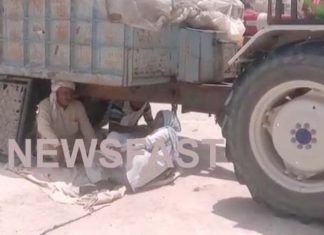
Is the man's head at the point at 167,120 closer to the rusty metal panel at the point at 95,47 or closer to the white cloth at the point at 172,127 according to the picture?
the white cloth at the point at 172,127

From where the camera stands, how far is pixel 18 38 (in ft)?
17.6

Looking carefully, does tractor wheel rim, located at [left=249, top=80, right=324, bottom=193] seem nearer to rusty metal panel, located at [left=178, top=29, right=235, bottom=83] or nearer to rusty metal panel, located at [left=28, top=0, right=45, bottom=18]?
rusty metal panel, located at [left=178, top=29, right=235, bottom=83]

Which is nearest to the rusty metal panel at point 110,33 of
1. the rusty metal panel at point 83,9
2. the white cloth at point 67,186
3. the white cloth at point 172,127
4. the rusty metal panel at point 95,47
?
the rusty metal panel at point 95,47

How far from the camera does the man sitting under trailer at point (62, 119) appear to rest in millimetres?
5336

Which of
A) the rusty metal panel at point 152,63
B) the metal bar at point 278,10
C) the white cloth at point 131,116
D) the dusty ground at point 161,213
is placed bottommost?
the dusty ground at point 161,213

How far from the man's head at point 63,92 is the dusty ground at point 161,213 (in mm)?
776

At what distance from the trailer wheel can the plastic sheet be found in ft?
3.29

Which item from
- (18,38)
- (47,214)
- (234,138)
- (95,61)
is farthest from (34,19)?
(234,138)

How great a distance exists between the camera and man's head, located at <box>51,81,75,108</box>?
17.3 ft

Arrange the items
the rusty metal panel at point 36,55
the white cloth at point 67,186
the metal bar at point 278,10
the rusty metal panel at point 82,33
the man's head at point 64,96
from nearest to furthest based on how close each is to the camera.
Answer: the metal bar at point 278,10 < the white cloth at point 67,186 < the rusty metal panel at point 82,33 < the rusty metal panel at point 36,55 < the man's head at point 64,96

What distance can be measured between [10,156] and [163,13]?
1864mm

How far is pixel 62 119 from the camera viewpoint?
5.52 m

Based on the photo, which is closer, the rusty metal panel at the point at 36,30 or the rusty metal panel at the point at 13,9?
the rusty metal panel at the point at 36,30

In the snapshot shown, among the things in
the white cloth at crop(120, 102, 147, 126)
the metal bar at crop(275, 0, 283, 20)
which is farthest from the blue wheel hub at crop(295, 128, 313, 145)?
the white cloth at crop(120, 102, 147, 126)
